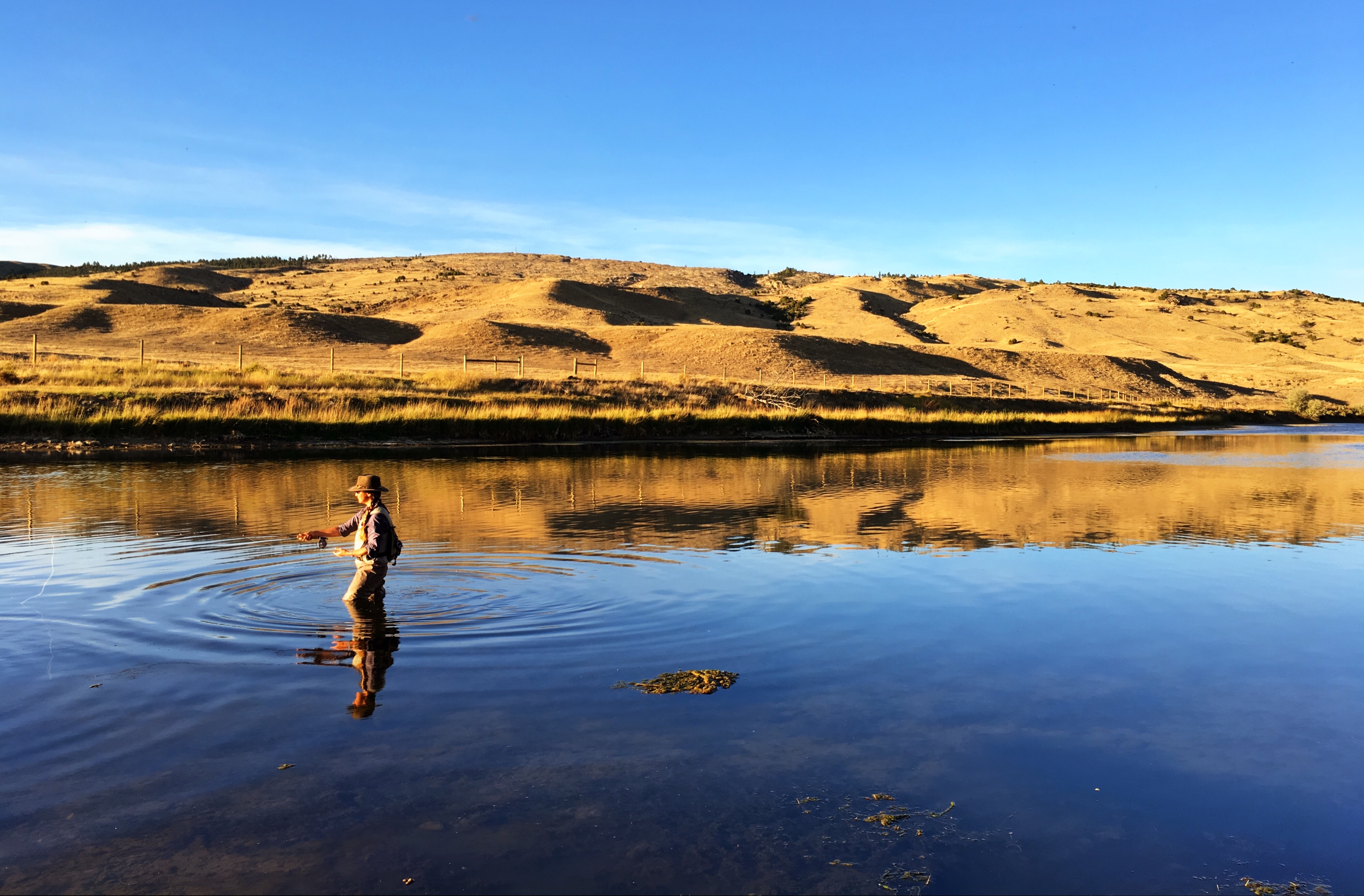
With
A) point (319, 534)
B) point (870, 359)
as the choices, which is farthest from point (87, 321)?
point (319, 534)

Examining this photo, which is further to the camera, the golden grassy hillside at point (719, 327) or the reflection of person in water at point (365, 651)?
the golden grassy hillside at point (719, 327)

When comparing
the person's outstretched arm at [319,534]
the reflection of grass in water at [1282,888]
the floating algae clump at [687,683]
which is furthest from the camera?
the person's outstretched arm at [319,534]

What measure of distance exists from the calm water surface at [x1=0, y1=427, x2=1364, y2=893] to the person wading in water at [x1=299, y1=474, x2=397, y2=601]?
0.40 m

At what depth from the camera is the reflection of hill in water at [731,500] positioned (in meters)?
15.7

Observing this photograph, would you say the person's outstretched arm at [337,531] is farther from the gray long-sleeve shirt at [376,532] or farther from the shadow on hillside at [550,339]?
the shadow on hillside at [550,339]

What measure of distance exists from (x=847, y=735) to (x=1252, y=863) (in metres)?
2.28

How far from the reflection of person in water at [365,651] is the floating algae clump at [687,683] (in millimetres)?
1677

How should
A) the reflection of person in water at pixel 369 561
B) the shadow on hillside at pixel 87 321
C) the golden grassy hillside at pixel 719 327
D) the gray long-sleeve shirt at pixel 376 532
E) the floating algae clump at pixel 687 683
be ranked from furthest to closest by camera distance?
the shadow on hillside at pixel 87 321, the golden grassy hillside at pixel 719 327, the gray long-sleeve shirt at pixel 376 532, the reflection of person in water at pixel 369 561, the floating algae clump at pixel 687 683

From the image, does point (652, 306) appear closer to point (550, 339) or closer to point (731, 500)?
point (550, 339)

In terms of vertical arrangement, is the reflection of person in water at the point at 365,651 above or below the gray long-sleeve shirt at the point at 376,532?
below

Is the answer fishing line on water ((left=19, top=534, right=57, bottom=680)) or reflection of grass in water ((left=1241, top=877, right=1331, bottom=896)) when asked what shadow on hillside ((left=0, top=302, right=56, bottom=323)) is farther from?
reflection of grass in water ((left=1241, top=877, right=1331, bottom=896))

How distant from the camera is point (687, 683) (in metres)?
7.72

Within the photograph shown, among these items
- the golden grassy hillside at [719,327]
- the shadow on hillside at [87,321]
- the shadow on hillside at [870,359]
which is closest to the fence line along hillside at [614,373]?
the golden grassy hillside at [719,327]

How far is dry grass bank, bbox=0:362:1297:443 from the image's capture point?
3369cm
